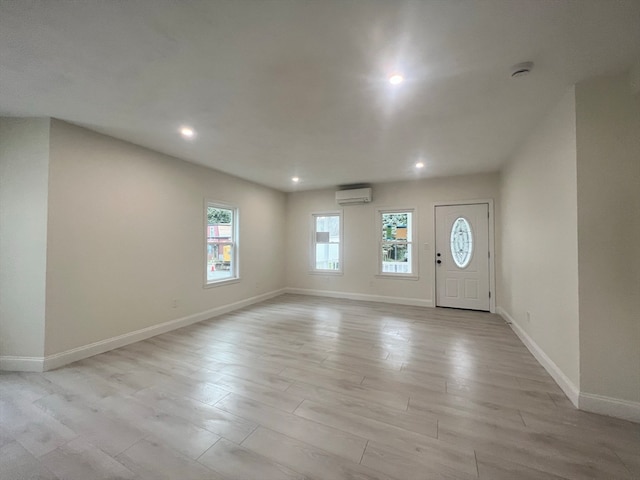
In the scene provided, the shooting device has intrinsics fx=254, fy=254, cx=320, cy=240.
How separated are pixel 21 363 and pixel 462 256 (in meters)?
6.39

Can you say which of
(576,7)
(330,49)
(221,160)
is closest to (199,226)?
(221,160)

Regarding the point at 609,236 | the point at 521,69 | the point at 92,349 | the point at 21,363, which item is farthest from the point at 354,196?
the point at 21,363

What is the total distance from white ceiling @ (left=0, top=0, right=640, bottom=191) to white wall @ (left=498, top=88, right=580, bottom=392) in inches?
13.3

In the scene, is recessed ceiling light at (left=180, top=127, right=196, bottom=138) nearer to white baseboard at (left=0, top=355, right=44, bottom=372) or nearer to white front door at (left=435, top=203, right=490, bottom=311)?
white baseboard at (left=0, top=355, right=44, bottom=372)

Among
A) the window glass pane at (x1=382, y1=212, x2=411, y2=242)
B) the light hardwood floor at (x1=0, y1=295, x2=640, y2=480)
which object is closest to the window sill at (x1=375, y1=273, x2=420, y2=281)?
the window glass pane at (x1=382, y1=212, x2=411, y2=242)

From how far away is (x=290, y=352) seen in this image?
3039 mm

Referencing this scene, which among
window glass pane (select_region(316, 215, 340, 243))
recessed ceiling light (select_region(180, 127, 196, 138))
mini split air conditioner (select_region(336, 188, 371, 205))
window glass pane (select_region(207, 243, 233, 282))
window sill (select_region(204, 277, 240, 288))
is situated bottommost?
window sill (select_region(204, 277, 240, 288))

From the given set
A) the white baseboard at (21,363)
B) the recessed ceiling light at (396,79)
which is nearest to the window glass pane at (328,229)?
the recessed ceiling light at (396,79)

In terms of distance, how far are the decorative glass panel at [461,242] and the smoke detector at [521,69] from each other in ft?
11.2

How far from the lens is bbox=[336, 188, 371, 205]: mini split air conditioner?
5500mm

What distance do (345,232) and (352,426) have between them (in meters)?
4.46

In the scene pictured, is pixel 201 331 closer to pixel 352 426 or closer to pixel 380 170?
pixel 352 426

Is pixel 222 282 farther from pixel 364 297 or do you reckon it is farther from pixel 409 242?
pixel 409 242

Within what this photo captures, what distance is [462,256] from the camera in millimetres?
4980
